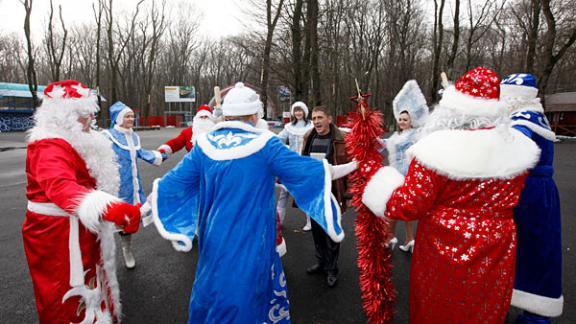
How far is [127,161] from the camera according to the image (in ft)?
13.6

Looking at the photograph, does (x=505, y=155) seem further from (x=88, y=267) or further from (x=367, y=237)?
(x=88, y=267)

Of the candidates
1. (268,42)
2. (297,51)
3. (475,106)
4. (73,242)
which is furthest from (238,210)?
(268,42)

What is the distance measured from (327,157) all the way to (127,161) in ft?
7.96

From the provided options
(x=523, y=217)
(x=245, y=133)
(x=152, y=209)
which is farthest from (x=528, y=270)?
(x=152, y=209)

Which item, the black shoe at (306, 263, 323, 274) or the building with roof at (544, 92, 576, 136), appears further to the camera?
the building with roof at (544, 92, 576, 136)

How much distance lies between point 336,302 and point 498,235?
1.88 metres

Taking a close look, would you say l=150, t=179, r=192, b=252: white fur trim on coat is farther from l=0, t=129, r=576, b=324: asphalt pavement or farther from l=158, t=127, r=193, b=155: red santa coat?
l=158, t=127, r=193, b=155: red santa coat

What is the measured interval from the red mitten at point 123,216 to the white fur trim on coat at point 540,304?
2.85 metres

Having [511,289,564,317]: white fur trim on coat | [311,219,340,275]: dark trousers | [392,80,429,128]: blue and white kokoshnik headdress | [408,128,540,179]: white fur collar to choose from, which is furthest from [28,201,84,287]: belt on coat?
[392,80,429,128]: blue and white kokoshnik headdress

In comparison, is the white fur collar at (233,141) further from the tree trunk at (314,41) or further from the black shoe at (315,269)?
the tree trunk at (314,41)

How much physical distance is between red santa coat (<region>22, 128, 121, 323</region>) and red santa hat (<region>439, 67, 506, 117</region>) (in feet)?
6.68

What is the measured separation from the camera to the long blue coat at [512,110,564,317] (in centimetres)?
256

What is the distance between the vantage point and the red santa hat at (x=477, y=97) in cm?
182

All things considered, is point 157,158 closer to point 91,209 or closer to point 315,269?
point 315,269
